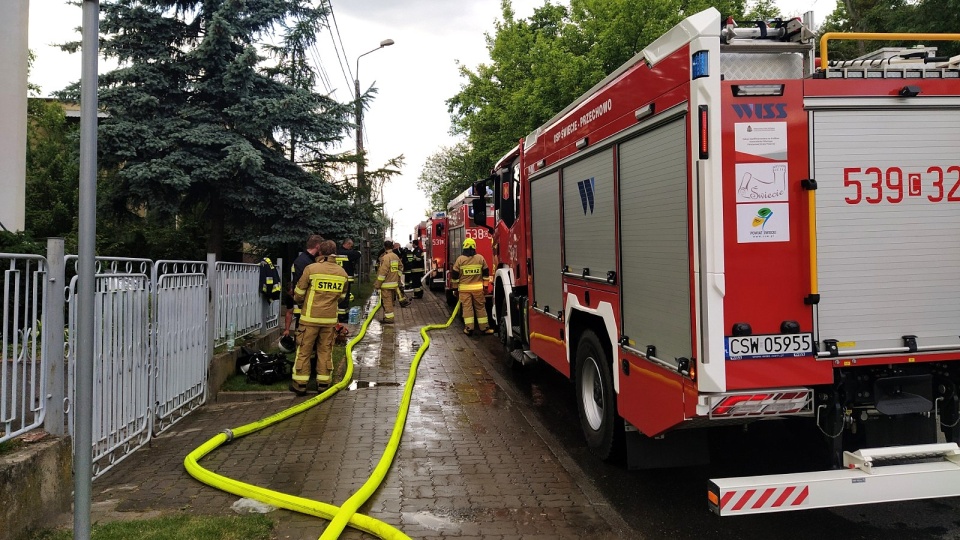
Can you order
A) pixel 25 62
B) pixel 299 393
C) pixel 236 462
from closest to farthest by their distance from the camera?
1. pixel 236 462
2. pixel 299 393
3. pixel 25 62

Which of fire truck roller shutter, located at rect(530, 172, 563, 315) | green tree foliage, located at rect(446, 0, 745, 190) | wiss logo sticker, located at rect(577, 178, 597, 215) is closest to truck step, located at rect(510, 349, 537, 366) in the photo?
fire truck roller shutter, located at rect(530, 172, 563, 315)

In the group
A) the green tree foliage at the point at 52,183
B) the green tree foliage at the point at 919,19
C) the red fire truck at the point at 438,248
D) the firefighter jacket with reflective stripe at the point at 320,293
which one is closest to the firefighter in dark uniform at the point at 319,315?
the firefighter jacket with reflective stripe at the point at 320,293

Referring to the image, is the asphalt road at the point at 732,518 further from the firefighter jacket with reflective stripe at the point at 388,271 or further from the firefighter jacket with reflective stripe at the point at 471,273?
the firefighter jacket with reflective stripe at the point at 388,271

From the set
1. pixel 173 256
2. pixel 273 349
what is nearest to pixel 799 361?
pixel 273 349

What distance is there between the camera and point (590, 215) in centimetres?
537

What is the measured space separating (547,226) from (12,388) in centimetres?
476

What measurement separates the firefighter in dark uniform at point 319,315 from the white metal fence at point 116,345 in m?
1.03

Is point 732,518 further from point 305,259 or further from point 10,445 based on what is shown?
point 305,259

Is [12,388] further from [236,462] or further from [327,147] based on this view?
[327,147]

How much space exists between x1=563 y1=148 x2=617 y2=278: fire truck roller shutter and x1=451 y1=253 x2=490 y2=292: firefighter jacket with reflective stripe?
6.00 metres

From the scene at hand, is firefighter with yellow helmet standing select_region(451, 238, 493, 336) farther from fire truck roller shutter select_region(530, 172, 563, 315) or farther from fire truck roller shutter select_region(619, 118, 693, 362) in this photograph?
fire truck roller shutter select_region(619, 118, 693, 362)

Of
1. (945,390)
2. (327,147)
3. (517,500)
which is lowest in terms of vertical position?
(517,500)

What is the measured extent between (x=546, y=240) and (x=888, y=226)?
11.8ft

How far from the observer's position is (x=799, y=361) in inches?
141
